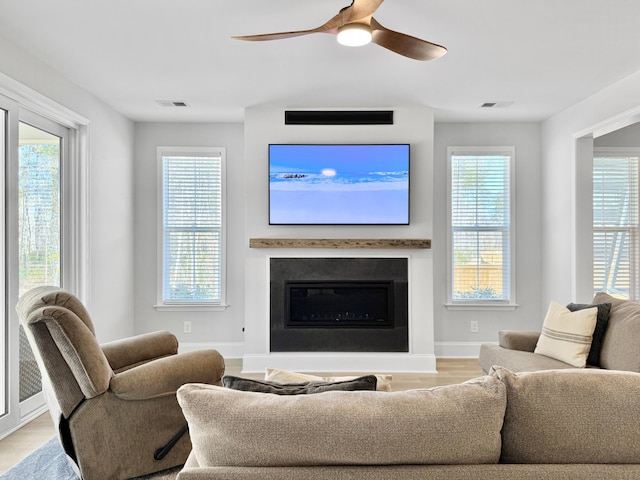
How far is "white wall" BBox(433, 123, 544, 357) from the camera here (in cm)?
509

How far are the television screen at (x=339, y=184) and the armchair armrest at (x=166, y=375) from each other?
2167 millimetres

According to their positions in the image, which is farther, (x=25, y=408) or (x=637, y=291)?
(x=637, y=291)

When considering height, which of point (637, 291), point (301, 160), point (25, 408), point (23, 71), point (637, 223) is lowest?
point (25, 408)

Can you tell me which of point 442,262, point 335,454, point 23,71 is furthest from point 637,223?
point 23,71

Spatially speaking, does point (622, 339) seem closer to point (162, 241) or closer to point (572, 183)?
point (572, 183)

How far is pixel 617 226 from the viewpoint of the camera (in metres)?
4.91

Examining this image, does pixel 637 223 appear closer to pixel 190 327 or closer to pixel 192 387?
pixel 190 327

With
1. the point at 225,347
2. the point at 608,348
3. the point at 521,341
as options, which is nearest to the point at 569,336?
the point at 608,348

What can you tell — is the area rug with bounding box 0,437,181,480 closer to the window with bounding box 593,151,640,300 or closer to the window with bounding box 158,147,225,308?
the window with bounding box 158,147,225,308

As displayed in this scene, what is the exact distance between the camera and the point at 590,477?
1.03m

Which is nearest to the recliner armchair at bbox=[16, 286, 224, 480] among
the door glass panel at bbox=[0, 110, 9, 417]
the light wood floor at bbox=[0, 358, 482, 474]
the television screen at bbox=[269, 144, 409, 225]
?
the light wood floor at bbox=[0, 358, 482, 474]

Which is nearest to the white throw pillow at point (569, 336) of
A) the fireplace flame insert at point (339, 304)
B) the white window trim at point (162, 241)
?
the fireplace flame insert at point (339, 304)

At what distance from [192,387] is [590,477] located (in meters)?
0.93

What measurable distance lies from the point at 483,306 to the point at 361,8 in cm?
380
